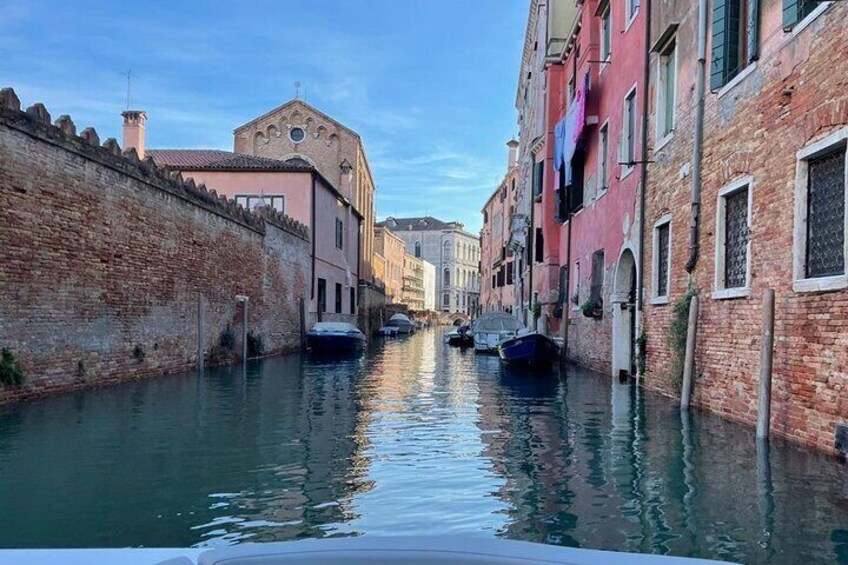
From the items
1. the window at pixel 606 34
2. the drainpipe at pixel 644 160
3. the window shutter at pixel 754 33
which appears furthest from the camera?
the window at pixel 606 34

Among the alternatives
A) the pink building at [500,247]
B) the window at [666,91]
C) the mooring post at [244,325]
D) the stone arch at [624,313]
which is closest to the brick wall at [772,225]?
the window at [666,91]

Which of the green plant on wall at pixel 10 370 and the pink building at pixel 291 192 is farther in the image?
the pink building at pixel 291 192

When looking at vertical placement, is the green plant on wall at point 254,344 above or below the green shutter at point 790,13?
below

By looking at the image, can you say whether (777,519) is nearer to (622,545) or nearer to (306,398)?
(622,545)

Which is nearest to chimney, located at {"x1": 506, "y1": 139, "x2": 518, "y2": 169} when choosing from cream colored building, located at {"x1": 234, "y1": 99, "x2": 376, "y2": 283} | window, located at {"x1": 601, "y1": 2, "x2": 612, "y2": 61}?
Result: cream colored building, located at {"x1": 234, "y1": 99, "x2": 376, "y2": 283}

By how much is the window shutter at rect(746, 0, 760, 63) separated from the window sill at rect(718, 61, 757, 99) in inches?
2.9

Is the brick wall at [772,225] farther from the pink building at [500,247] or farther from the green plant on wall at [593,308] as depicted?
the pink building at [500,247]

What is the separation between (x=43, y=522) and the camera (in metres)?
4.26

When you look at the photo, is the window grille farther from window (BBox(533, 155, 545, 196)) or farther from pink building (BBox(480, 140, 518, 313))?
pink building (BBox(480, 140, 518, 313))

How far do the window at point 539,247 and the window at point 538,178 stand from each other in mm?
1293

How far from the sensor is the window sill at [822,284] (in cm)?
575

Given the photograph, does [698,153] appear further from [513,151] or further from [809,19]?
[513,151]

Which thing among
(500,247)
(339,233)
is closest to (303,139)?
(339,233)

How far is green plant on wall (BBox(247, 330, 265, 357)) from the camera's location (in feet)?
59.2
